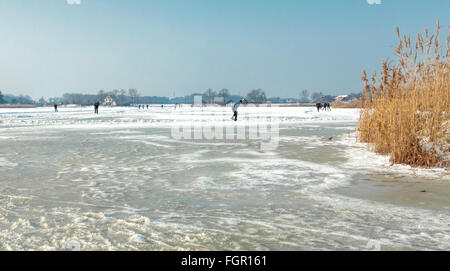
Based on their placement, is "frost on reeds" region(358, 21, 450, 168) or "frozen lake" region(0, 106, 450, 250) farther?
"frost on reeds" region(358, 21, 450, 168)

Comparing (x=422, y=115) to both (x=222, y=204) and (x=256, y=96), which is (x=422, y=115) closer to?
(x=222, y=204)

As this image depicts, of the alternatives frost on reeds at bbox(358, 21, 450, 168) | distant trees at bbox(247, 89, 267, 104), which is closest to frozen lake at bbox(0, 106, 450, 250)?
frost on reeds at bbox(358, 21, 450, 168)

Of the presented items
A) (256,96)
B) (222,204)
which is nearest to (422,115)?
(222,204)

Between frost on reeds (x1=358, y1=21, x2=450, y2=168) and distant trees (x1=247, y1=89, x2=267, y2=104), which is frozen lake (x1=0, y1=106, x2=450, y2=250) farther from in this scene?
distant trees (x1=247, y1=89, x2=267, y2=104)

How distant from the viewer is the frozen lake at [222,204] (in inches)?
137

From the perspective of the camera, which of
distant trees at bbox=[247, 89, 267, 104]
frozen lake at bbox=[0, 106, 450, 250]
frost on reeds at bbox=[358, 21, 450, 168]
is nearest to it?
frozen lake at bbox=[0, 106, 450, 250]

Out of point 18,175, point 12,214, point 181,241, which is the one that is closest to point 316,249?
point 181,241

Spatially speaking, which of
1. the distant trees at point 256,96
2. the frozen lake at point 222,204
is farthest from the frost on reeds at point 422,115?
the distant trees at point 256,96

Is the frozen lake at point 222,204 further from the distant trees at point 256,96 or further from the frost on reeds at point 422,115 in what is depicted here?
the distant trees at point 256,96

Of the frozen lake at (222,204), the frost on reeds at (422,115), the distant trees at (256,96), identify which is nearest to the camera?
the frozen lake at (222,204)

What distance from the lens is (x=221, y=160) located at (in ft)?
28.8

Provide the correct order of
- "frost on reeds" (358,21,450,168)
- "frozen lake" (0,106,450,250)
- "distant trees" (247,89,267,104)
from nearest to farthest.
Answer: "frozen lake" (0,106,450,250) < "frost on reeds" (358,21,450,168) < "distant trees" (247,89,267,104)

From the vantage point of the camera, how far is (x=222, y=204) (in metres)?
4.86

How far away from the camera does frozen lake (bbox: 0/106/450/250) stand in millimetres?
3490
